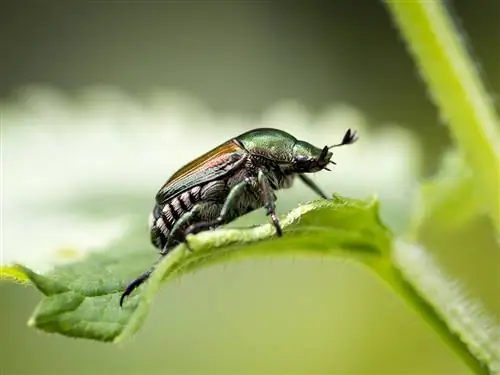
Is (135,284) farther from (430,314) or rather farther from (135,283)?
(430,314)

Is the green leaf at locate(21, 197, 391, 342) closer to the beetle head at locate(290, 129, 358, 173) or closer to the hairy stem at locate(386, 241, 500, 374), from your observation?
the hairy stem at locate(386, 241, 500, 374)

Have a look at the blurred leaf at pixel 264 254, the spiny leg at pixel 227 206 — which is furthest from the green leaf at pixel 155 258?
the spiny leg at pixel 227 206

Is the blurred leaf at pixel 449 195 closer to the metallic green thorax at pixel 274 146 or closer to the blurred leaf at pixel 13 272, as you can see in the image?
the metallic green thorax at pixel 274 146

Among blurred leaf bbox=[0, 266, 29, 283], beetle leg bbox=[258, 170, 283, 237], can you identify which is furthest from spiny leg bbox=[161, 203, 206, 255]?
blurred leaf bbox=[0, 266, 29, 283]

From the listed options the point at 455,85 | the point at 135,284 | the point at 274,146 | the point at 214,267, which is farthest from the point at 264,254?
the point at 214,267

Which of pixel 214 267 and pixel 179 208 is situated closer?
pixel 179 208
